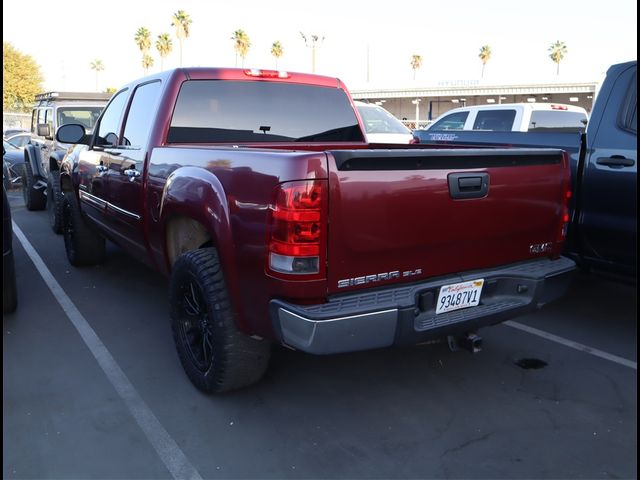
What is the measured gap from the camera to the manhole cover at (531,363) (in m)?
3.77

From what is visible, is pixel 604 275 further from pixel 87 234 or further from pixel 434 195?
pixel 87 234

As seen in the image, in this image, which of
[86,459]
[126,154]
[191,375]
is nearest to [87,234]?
[126,154]

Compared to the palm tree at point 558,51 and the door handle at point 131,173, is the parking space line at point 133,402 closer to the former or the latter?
the door handle at point 131,173

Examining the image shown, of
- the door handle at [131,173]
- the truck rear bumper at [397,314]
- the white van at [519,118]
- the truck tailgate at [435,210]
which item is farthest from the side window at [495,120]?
the door handle at [131,173]

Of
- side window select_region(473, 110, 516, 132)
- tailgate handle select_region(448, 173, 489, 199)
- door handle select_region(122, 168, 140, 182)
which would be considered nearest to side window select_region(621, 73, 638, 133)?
tailgate handle select_region(448, 173, 489, 199)

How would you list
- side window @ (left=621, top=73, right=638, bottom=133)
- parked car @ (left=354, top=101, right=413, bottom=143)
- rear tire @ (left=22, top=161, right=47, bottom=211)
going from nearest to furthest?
1. side window @ (left=621, top=73, right=638, bottom=133)
2. rear tire @ (left=22, top=161, right=47, bottom=211)
3. parked car @ (left=354, top=101, right=413, bottom=143)

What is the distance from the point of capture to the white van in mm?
8641

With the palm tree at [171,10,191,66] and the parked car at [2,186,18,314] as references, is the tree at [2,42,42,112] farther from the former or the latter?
the parked car at [2,186,18,314]

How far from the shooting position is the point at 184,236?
366 cm

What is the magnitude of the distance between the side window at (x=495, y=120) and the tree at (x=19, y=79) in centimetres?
3938

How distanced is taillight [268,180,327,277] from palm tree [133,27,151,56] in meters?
74.1

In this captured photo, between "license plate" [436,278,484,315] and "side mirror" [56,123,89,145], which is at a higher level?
"side mirror" [56,123,89,145]

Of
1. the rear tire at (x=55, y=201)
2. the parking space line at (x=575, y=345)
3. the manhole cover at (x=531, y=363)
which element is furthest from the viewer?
the rear tire at (x=55, y=201)

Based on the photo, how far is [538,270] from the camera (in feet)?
10.5
